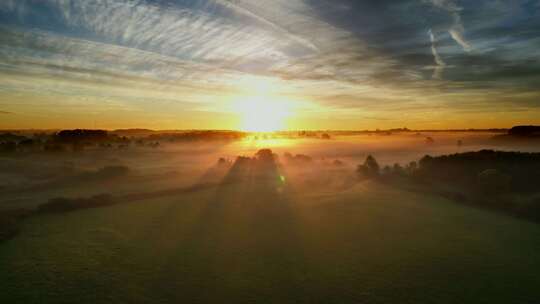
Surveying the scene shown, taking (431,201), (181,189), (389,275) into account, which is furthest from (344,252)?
(181,189)

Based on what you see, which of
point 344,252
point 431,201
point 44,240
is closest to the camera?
point 344,252

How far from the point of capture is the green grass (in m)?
7.50

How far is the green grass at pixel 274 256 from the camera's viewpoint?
750cm

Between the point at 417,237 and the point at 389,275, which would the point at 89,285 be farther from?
the point at 417,237

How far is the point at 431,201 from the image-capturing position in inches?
659

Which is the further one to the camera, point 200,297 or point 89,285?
point 89,285

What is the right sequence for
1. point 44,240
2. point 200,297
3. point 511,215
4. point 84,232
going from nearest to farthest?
1. point 200,297
2. point 44,240
3. point 84,232
4. point 511,215

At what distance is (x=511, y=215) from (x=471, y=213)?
5.21ft

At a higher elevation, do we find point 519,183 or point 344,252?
point 519,183

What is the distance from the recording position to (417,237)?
11.1 meters

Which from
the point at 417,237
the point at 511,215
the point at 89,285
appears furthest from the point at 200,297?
the point at 511,215

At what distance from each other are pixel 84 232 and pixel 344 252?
9527 millimetres

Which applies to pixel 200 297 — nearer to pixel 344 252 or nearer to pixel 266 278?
pixel 266 278

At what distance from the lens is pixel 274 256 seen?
9.62 meters
